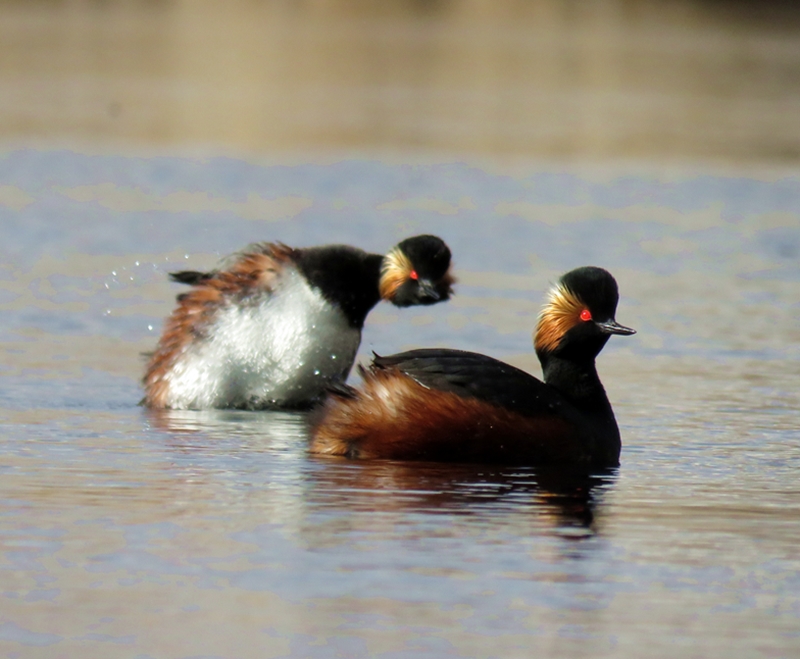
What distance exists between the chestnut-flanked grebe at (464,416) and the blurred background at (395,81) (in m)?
19.0

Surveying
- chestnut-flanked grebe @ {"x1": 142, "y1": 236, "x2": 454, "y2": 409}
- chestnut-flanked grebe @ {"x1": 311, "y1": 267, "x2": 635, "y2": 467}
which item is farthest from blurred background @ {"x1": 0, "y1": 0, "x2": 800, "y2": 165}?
chestnut-flanked grebe @ {"x1": 311, "y1": 267, "x2": 635, "y2": 467}

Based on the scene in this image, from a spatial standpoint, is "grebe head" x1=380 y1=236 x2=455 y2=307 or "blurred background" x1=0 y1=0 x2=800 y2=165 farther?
"blurred background" x1=0 y1=0 x2=800 y2=165

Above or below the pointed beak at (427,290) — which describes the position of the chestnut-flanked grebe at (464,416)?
below

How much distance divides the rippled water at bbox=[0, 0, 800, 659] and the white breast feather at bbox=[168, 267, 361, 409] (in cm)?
31

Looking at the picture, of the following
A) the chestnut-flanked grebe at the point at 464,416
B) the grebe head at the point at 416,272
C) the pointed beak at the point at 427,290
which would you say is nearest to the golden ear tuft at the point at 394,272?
the grebe head at the point at 416,272

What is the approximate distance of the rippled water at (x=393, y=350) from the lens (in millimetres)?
6777

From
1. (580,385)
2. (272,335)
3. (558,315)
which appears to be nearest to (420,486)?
(580,385)

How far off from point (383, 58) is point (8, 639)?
45.5 metres

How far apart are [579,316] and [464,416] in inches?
39.7

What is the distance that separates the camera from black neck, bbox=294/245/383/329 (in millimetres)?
11672

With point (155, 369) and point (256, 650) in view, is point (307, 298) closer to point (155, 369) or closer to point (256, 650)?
point (155, 369)

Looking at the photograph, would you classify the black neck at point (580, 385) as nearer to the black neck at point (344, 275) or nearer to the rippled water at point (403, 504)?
the rippled water at point (403, 504)

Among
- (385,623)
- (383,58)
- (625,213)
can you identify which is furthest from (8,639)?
(383,58)

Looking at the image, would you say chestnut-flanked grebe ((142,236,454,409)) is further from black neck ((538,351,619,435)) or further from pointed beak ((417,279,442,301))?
black neck ((538,351,619,435))
